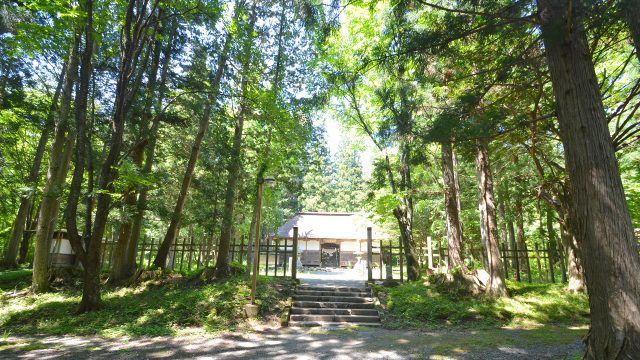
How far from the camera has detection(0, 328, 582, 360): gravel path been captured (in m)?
5.38

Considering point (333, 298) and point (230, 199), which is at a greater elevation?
point (230, 199)

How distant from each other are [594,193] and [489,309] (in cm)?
576

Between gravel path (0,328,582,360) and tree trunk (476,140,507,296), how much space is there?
212 centimetres

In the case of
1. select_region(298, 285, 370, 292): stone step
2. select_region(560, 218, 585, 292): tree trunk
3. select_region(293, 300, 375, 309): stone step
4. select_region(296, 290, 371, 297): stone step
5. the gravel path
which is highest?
select_region(560, 218, 585, 292): tree trunk

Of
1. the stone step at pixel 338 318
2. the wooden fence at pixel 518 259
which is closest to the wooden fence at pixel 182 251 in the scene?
the stone step at pixel 338 318

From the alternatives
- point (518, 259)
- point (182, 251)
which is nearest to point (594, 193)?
point (518, 259)

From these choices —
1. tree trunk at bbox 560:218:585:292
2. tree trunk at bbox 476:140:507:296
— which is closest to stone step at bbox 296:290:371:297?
tree trunk at bbox 476:140:507:296

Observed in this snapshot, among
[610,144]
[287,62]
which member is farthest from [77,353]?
[287,62]

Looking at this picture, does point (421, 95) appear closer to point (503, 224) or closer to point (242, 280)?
point (242, 280)

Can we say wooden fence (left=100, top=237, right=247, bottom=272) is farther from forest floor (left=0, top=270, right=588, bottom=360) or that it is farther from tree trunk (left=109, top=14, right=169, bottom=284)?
forest floor (left=0, top=270, right=588, bottom=360)

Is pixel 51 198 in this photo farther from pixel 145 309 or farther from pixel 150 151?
pixel 145 309

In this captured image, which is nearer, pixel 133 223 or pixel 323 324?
pixel 323 324

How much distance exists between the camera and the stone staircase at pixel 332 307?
8.58 metres

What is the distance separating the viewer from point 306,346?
620 cm
